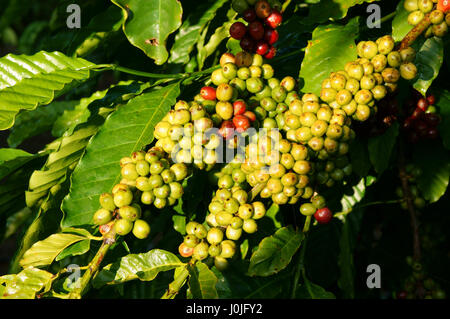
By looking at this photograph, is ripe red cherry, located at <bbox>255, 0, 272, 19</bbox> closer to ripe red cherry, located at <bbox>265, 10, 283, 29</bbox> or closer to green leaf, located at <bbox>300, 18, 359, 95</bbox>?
ripe red cherry, located at <bbox>265, 10, 283, 29</bbox>

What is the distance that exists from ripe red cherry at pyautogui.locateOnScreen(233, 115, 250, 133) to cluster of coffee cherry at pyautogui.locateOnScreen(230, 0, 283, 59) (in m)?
A: 0.28

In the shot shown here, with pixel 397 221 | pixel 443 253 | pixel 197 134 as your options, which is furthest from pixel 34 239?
pixel 443 253

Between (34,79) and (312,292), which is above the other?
(34,79)

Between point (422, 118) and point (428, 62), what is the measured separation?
24 centimetres

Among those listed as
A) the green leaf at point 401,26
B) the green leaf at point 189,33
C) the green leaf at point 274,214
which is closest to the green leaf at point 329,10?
the green leaf at point 401,26

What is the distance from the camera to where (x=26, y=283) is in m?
1.04

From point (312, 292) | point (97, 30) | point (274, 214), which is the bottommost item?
point (312, 292)

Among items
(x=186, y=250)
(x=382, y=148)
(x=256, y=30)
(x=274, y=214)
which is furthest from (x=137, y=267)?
(x=382, y=148)

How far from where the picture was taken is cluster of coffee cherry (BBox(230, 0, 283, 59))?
1.25m

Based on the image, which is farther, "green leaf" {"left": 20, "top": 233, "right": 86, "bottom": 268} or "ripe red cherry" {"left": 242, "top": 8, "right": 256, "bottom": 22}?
"ripe red cherry" {"left": 242, "top": 8, "right": 256, "bottom": 22}

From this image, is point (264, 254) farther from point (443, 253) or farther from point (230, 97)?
point (443, 253)

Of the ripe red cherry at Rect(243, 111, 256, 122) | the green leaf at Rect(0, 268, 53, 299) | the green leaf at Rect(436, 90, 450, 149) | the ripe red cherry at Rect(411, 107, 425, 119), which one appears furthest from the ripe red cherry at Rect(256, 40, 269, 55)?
the green leaf at Rect(0, 268, 53, 299)

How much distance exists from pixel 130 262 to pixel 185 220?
1.00 feet

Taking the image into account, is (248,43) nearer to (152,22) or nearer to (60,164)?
(152,22)
